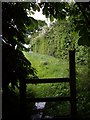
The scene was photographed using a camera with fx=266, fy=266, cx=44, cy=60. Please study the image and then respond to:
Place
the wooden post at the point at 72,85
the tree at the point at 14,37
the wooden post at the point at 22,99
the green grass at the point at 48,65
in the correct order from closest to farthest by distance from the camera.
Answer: the tree at the point at 14,37, the wooden post at the point at 22,99, the wooden post at the point at 72,85, the green grass at the point at 48,65

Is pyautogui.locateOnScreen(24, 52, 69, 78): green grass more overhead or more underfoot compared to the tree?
more underfoot

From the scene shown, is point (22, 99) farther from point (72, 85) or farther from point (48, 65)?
point (48, 65)

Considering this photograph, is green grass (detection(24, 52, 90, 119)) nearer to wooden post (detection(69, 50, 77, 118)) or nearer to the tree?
wooden post (detection(69, 50, 77, 118))

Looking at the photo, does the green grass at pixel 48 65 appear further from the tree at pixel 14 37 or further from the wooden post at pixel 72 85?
the tree at pixel 14 37

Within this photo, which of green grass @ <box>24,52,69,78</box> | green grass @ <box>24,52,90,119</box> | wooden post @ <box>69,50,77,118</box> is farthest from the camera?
green grass @ <box>24,52,69,78</box>

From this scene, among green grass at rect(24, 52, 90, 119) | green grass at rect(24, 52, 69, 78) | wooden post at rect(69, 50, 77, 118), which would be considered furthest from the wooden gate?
green grass at rect(24, 52, 69, 78)

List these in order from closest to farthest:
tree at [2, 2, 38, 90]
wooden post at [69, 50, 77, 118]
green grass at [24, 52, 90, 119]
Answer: tree at [2, 2, 38, 90] → wooden post at [69, 50, 77, 118] → green grass at [24, 52, 90, 119]

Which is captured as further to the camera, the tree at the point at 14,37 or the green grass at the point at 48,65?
the green grass at the point at 48,65

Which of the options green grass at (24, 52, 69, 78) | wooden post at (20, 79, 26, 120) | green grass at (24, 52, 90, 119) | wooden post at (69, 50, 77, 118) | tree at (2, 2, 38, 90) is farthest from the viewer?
green grass at (24, 52, 69, 78)

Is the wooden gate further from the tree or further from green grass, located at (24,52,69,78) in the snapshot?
green grass, located at (24,52,69,78)

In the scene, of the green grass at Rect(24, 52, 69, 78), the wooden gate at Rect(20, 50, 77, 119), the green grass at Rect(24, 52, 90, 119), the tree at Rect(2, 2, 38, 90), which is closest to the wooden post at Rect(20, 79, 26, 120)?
the wooden gate at Rect(20, 50, 77, 119)

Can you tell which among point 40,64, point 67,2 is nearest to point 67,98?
point 67,2

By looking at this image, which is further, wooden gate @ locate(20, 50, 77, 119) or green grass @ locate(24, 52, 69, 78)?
green grass @ locate(24, 52, 69, 78)

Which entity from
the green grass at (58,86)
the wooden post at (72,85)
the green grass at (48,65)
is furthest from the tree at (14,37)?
the green grass at (48,65)
